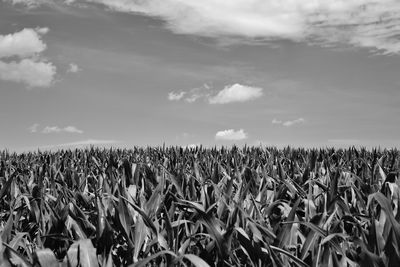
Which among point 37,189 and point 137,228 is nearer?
point 137,228

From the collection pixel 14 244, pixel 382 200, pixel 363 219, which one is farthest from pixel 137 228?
pixel 363 219

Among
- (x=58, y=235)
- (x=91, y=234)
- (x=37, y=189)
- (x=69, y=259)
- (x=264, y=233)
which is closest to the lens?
(x=69, y=259)

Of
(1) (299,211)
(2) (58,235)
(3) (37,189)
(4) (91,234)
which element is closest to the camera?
(2) (58,235)

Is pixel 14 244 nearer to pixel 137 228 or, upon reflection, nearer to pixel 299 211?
pixel 137 228

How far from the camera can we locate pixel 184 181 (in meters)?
4.19

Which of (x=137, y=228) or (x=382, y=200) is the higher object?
(x=382, y=200)

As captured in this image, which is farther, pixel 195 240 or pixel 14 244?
pixel 195 240

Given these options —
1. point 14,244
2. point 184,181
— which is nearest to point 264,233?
point 14,244

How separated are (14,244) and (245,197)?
75.7 inches

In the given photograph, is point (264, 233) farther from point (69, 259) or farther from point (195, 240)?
point (69, 259)

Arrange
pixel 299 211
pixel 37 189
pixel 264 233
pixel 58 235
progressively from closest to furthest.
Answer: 1. pixel 264 233
2. pixel 58 235
3. pixel 299 211
4. pixel 37 189

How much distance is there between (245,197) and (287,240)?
4.51 ft

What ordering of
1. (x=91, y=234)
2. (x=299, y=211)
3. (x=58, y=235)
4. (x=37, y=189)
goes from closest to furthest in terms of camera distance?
(x=58, y=235)
(x=91, y=234)
(x=299, y=211)
(x=37, y=189)

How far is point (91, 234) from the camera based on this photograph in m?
2.87
